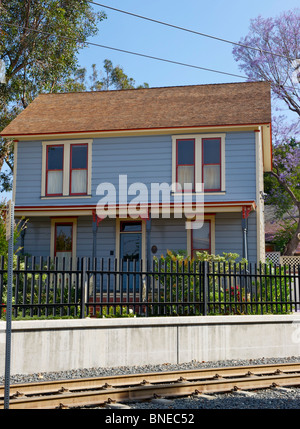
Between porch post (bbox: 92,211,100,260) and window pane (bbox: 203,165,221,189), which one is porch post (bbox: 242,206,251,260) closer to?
window pane (bbox: 203,165,221,189)

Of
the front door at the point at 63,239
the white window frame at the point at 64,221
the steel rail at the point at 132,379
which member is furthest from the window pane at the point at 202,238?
the steel rail at the point at 132,379

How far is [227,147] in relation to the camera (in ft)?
67.4

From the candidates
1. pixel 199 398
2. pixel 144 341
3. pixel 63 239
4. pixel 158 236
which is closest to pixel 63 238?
pixel 63 239

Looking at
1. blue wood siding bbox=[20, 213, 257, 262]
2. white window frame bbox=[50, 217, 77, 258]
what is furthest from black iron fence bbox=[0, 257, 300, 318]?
white window frame bbox=[50, 217, 77, 258]

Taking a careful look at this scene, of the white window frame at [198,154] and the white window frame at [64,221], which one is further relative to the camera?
the white window frame at [64,221]

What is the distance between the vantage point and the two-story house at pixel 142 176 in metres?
20.2

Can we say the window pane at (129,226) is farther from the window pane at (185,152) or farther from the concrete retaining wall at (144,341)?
the concrete retaining wall at (144,341)

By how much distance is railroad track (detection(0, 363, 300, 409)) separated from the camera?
7223mm

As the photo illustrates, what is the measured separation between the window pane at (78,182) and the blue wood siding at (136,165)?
36 cm

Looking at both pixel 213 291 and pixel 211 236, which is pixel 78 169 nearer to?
pixel 211 236

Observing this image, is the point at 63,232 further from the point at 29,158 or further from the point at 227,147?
the point at 227,147

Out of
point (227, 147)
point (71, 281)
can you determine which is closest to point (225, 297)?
point (71, 281)

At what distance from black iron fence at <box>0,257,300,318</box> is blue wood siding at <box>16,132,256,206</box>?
7508 mm
